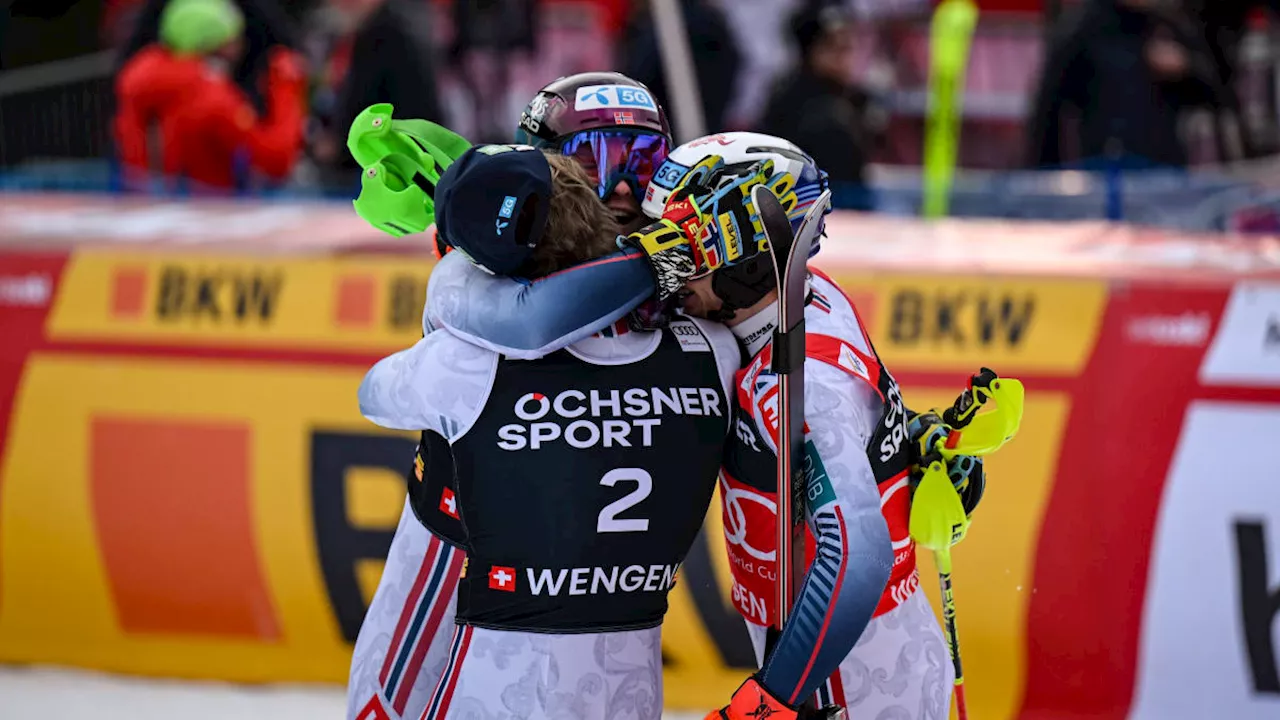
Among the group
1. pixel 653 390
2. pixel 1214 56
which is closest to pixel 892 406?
pixel 653 390

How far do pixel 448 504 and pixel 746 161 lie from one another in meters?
0.86

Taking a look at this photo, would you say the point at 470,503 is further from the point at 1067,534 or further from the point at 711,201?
the point at 1067,534

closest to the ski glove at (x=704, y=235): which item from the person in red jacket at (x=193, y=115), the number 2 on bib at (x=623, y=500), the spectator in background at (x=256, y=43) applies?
the number 2 on bib at (x=623, y=500)

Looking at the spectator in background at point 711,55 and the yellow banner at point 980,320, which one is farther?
the spectator in background at point 711,55

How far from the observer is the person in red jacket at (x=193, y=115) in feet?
27.0

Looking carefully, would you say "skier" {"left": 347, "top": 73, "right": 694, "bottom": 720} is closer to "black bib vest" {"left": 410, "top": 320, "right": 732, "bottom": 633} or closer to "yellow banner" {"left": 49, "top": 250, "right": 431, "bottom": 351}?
"black bib vest" {"left": 410, "top": 320, "right": 732, "bottom": 633}

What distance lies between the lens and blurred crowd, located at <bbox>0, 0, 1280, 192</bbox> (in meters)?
8.25

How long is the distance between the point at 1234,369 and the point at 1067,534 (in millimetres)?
702

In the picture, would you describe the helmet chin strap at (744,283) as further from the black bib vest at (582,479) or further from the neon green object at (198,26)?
the neon green object at (198,26)

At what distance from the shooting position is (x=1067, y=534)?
16.6 ft

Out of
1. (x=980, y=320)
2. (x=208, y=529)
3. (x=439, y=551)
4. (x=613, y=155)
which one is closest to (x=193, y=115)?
(x=208, y=529)

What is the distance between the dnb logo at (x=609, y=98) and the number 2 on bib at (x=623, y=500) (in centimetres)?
88

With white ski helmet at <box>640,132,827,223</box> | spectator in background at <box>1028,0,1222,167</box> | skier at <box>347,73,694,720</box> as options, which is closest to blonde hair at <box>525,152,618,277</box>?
white ski helmet at <box>640,132,827,223</box>

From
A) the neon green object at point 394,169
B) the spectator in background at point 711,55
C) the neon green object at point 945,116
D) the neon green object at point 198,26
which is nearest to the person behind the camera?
the neon green object at point 394,169
